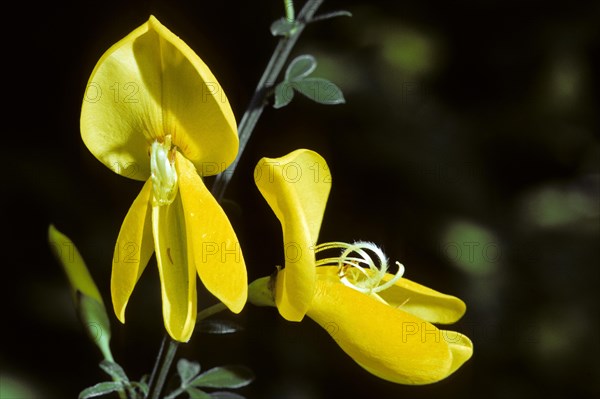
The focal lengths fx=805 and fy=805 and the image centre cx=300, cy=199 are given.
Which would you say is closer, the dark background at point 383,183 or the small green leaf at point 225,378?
the small green leaf at point 225,378

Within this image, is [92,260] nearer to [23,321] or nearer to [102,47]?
[23,321]

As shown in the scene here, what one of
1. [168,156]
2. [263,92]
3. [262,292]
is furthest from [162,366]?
[263,92]

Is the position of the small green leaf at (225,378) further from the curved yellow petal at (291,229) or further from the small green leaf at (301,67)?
the small green leaf at (301,67)

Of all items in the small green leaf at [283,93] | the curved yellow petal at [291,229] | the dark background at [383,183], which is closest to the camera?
the curved yellow petal at [291,229]

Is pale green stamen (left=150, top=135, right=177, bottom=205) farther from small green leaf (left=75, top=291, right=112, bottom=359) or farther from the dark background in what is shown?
the dark background

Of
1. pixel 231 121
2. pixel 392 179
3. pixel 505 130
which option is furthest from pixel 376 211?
pixel 231 121

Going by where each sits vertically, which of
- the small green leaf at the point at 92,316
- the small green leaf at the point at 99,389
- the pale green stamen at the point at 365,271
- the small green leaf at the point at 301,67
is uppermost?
the small green leaf at the point at 301,67

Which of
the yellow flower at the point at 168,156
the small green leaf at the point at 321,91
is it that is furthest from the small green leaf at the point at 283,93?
the yellow flower at the point at 168,156

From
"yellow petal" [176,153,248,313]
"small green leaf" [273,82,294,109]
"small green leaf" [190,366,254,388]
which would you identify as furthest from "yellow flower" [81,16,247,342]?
"small green leaf" [190,366,254,388]
